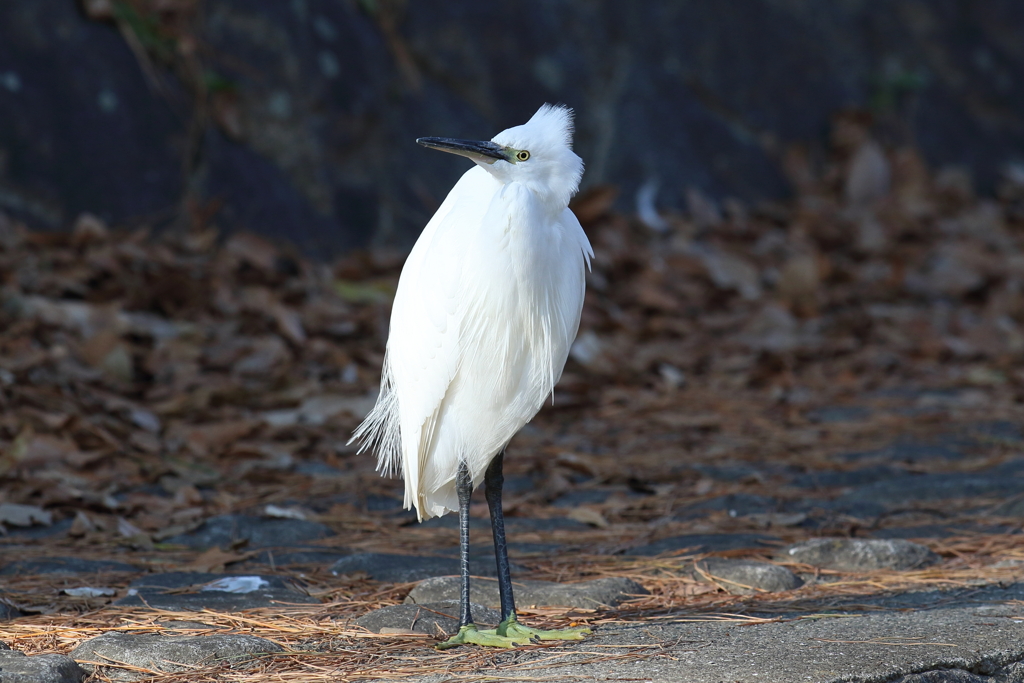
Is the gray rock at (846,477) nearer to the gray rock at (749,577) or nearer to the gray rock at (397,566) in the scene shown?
the gray rock at (749,577)

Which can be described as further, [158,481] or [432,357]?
[158,481]

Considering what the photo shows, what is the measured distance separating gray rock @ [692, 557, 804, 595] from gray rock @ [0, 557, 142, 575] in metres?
1.54

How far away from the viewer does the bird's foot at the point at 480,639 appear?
232cm

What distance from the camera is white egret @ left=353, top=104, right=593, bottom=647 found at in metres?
2.45

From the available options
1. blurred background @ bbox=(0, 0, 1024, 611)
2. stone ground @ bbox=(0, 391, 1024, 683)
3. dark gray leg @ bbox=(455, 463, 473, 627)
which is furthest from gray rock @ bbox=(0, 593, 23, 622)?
dark gray leg @ bbox=(455, 463, 473, 627)

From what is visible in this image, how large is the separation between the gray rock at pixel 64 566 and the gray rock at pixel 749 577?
1545 mm

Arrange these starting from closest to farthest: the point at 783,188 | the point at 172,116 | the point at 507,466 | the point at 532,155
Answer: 1. the point at 532,155
2. the point at 507,466
3. the point at 172,116
4. the point at 783,188

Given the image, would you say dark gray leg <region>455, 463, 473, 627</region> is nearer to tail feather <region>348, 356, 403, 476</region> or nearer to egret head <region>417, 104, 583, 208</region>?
tail feather <region>348, 356, 403, 476</region>

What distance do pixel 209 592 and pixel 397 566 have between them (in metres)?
0.52

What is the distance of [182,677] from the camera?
6.79ft

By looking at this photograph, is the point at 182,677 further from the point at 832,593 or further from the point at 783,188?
the point at 783,188

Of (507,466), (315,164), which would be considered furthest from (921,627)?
(315,164)

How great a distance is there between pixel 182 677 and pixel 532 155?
1323 mm

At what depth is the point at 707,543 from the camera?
3174 mm
